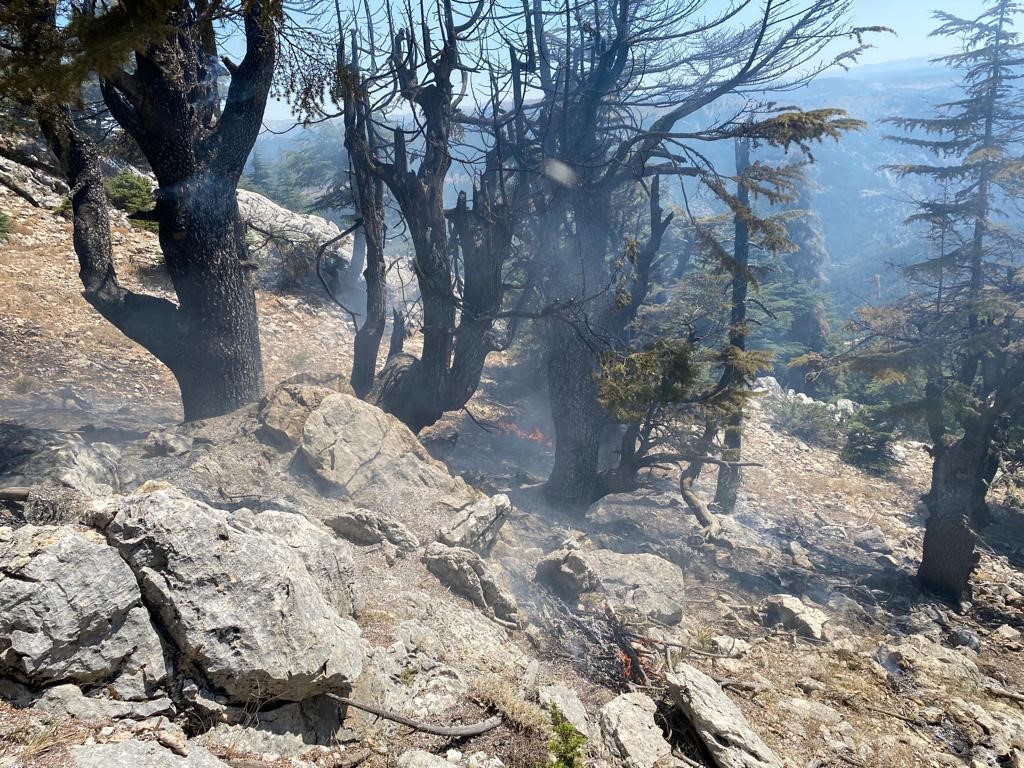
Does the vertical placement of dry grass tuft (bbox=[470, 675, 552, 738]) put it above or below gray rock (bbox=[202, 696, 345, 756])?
below

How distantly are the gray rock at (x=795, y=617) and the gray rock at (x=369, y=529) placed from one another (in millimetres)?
3819

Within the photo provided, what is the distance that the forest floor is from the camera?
446cm

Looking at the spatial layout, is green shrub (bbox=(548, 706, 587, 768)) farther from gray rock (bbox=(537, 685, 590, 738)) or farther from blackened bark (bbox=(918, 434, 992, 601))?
blackened bark (bbox=(918, 434, 992, 601))

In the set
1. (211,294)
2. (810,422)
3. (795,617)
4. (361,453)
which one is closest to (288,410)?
(361,453)

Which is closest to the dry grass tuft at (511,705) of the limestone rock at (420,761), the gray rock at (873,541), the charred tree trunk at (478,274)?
the limestone rock at (420,761)

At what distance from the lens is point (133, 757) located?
6.79 feet

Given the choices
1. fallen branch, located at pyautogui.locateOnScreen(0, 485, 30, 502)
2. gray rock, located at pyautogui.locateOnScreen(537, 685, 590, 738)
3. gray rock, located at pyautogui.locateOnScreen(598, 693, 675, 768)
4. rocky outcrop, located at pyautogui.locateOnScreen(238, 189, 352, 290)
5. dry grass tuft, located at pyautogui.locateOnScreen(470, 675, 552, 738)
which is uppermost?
rocky outcrop, located at pyautogui.locateOnScreen(238, 189, 352, 290)

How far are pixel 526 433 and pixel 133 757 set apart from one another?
10912 millimetres

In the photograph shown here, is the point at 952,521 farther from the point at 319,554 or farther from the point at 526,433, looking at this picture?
the point at 319,554

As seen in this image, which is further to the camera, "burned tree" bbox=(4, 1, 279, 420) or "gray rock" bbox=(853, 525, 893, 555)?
"gray rock" bbox=(853, 525, 893, 555)

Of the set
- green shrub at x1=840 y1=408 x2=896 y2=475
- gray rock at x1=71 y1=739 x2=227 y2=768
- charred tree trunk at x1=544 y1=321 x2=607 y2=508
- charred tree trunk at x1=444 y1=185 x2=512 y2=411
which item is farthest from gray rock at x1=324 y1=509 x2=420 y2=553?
green shrub at x1=840 y1=408 x2=896 y2=475

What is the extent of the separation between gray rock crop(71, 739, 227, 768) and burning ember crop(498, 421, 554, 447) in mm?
10306

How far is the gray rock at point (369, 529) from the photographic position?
5188mm

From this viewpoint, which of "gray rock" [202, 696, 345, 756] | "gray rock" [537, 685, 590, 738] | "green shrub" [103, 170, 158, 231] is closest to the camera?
"gray rock" [202, 696, 345, 756]
